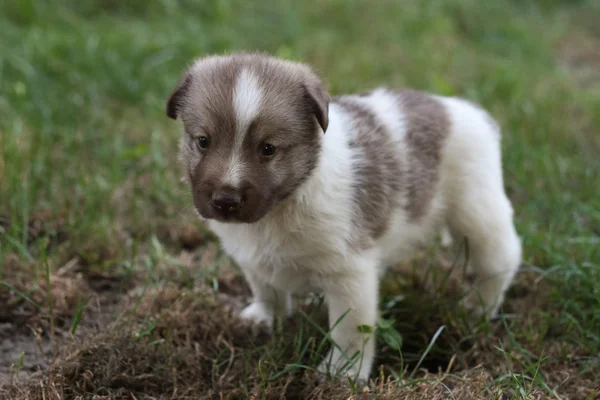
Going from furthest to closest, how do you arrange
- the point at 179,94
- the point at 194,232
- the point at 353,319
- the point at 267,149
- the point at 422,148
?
the point at 194,232 < the point at 422,148 < the point at 353,319 < the point at 179,94 < the point at 267,149

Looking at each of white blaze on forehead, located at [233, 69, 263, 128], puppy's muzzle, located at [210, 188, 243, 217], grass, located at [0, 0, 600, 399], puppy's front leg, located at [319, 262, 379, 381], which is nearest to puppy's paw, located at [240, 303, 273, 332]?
grass, located at [0, 0, 600, 399]

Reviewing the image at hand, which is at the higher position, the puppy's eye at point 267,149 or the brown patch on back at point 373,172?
the puppy's eye at point 267,149

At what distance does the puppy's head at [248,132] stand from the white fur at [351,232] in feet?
0.20

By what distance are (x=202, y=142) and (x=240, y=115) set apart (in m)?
0.26

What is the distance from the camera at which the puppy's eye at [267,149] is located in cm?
323

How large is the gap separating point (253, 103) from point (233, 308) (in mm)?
1665

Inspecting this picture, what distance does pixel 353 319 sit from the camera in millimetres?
3658

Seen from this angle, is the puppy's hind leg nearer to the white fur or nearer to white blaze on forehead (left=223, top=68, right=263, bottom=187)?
the white fur

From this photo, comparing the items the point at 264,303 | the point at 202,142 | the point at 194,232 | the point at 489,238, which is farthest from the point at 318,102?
the point at 194,232

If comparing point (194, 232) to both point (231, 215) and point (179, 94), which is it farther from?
point (231, 215)

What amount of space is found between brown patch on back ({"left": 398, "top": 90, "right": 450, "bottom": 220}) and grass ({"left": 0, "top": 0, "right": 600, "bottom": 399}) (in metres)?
0.50

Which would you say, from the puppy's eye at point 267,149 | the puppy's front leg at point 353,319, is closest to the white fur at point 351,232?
the puppy's front leg at point 353,319

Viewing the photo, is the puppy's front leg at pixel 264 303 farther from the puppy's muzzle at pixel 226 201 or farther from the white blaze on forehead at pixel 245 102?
the white blaze on forehead at pixel 245 102

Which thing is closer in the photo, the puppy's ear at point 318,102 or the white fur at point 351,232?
the puppy's ear at point 318,102
